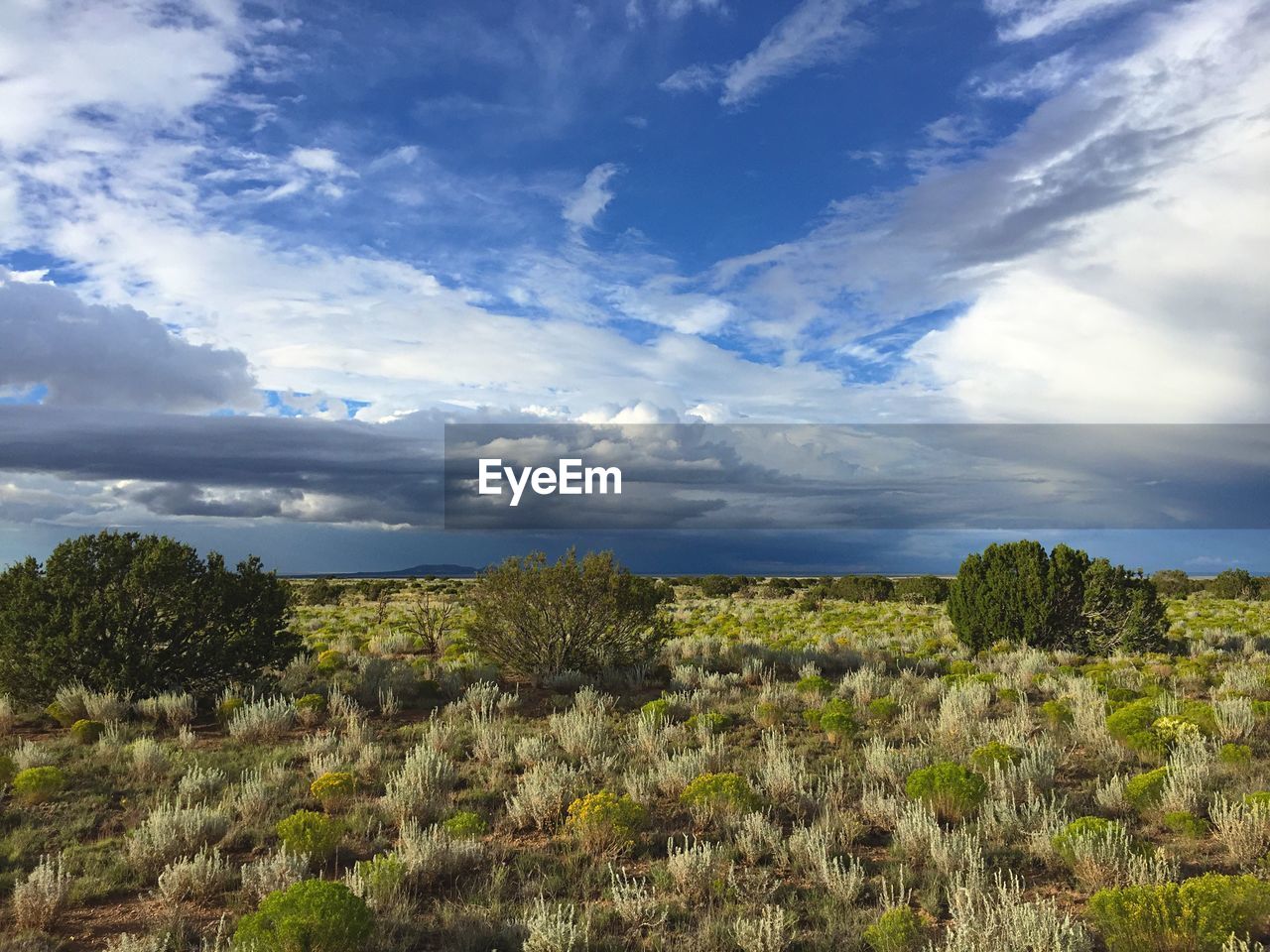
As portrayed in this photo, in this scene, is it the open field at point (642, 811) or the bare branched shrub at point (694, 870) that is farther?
the bare branched shrub at point (694, 870)

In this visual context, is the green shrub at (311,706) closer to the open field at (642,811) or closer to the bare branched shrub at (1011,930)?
the open field at (642,811)

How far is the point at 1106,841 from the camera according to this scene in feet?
20.7

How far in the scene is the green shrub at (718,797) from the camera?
295 inches

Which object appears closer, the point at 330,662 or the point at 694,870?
the point at 694,870

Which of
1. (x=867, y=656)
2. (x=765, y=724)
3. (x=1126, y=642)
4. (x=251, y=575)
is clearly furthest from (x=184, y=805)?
(x=1126, y=642)

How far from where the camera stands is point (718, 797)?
7574 mm

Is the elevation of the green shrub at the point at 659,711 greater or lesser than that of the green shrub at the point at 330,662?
lesser

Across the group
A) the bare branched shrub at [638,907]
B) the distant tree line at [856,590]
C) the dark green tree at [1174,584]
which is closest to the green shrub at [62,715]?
the bare branched shrub at [638,907]

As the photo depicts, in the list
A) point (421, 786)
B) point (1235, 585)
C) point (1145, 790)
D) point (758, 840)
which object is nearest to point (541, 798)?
point (421, 786)

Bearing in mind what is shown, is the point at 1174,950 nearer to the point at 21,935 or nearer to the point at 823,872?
the point at 823,872

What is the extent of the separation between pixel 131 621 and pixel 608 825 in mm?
9402

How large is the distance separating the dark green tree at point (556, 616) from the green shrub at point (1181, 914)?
33.1 ft

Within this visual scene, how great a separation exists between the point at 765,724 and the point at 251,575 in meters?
9.01

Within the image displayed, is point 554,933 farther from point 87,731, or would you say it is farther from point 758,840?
point 87,731
